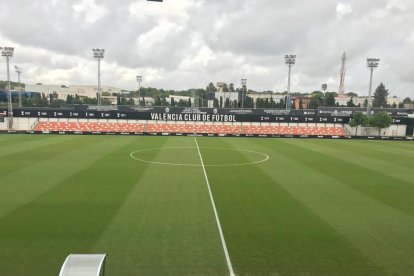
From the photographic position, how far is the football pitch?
30.3 feet

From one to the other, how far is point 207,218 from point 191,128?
47.0m

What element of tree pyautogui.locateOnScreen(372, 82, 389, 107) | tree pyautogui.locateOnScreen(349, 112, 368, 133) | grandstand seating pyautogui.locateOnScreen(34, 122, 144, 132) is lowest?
grandstand seating pyautogui.locateOnScreen(34, 122, 144, 132)

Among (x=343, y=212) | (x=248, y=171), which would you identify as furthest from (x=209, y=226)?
(x=248, y=171)

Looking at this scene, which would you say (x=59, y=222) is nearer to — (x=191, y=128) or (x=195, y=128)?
(x=191, y=128)

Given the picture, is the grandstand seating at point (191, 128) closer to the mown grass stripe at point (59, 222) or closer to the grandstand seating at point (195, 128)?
the grandstand seating at point (195, 128)

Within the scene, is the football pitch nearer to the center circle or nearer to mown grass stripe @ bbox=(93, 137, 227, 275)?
mown grass stripe @ bbox=(93, 137, 227, 275)

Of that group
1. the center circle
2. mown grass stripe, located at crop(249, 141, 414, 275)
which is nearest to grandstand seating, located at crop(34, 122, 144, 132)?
the center circle

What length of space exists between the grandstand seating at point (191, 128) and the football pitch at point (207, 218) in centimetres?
3401

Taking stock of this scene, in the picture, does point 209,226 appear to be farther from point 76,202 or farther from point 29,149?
point 29,149

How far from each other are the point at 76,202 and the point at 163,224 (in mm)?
4551

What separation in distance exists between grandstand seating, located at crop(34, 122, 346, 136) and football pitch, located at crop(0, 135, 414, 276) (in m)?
34.0

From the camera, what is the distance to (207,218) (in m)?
12.8

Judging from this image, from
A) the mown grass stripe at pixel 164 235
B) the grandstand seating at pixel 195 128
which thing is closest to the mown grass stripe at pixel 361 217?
the mown grass stripe at pixel 164 235

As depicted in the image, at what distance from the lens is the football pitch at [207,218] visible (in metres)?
9.24
